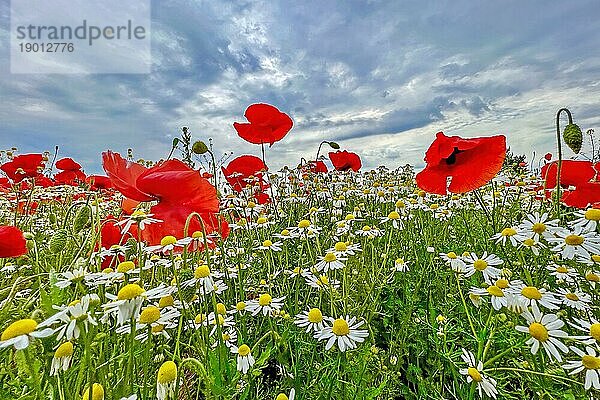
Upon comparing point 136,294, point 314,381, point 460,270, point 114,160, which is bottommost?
point 314,381

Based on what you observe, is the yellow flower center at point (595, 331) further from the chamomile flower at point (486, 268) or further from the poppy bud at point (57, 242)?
the poppy bud at point (57, 242)

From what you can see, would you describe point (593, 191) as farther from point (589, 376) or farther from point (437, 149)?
point (589, 376)

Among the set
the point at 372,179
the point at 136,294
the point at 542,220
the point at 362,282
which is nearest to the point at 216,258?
the point at 362,282

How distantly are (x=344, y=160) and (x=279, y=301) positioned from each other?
150 cm

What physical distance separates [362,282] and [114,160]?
88 cm

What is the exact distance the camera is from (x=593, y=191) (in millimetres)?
1289

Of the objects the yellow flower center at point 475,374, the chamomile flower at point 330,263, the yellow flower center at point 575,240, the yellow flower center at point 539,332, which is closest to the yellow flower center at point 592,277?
the yellow flower center at point 575,240

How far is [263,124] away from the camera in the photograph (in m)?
1.62

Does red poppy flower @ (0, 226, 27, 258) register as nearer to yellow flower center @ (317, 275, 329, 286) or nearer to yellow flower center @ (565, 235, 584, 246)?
yellow flower center @ (317, 275, 329, 286)

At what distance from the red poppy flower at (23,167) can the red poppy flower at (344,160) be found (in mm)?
1624

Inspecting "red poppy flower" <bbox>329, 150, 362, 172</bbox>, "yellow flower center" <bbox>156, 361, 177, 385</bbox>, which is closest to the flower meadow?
"yellow flower center" <bbox>156, 361, 177, 385</bbox>

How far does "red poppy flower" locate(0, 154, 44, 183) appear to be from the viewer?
2109 millimetres

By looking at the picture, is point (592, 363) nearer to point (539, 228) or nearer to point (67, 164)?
point (539, 228)

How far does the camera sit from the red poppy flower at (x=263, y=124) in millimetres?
1611
